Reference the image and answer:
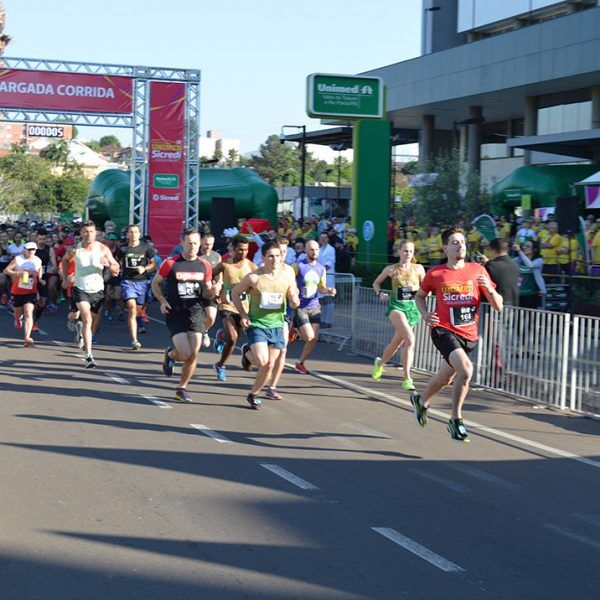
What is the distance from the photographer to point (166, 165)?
28.2m

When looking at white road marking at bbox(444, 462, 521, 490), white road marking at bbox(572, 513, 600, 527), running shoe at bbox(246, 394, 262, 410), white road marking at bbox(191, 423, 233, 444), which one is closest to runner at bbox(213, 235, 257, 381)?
running shoe at bbox(246, 394, 262, 410)

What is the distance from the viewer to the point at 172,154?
28312 mm

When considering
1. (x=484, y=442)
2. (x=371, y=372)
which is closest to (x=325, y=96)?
(x=371, y=372)

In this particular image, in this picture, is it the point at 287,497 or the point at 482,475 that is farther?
the point at 482,475

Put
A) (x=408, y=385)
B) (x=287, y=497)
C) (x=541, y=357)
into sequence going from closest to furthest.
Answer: (x=287, y=497)
(x=541, y=357)
(x=408, y=385)

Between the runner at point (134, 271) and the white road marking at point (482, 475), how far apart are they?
8162mm

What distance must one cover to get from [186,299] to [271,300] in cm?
95

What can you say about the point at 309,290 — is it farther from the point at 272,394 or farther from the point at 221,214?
the point at 221,214

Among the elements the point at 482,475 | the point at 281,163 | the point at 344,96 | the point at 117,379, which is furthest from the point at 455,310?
the point at 281,163

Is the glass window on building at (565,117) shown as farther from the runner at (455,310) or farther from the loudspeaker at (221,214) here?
the runner at (455,310)

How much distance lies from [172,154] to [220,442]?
797 inches

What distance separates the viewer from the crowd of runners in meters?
9.16

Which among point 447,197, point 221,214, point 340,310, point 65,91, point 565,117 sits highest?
point 565,117

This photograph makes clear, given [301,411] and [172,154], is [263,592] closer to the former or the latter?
[301,411]
